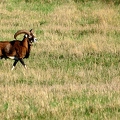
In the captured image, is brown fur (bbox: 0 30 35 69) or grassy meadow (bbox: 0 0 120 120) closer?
grassy meadow (bbox: 0 0 120 120)

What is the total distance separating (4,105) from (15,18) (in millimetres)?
16881

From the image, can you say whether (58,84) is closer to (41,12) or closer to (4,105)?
(4,105)

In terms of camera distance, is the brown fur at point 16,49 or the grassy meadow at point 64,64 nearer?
the grassy meadow at point 64,64

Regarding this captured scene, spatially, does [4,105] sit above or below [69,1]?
below

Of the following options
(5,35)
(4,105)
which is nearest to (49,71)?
(4,105)

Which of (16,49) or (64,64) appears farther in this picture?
(64,64)

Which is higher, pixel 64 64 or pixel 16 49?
pixel 16 49

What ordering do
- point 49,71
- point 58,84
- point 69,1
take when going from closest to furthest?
point 58,84, point 49,71, point 69,1

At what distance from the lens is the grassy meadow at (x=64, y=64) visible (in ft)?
31.9

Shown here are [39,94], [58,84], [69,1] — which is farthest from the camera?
[69,1]

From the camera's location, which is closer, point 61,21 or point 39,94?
point 39,94

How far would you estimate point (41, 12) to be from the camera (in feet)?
93.5

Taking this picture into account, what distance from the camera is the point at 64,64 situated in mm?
15789

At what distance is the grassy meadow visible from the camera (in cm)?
973
